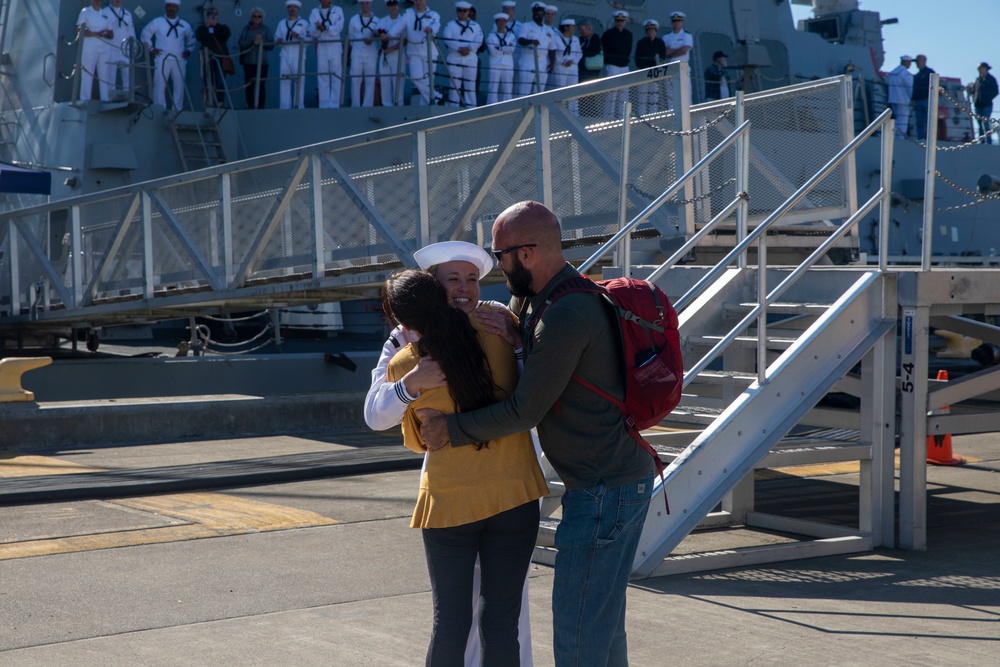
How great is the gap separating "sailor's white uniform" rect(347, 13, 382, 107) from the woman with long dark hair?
1652 centimetres

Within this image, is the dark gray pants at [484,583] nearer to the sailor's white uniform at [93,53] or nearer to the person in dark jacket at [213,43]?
the sailor's white uniform at [93,53]

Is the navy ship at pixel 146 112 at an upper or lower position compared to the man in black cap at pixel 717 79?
→ lower

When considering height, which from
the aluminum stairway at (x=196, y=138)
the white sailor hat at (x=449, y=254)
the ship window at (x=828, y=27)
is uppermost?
the ship window at (x=828, y=27)

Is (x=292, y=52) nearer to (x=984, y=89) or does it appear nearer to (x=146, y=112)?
(x=146, y=112)

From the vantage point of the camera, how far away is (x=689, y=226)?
299 inches

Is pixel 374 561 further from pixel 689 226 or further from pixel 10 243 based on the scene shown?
pixel 10 243

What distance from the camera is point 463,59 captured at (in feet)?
66.1

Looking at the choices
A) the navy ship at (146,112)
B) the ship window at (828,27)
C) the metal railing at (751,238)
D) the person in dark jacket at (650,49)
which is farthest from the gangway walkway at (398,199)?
the ship window at (828,27)

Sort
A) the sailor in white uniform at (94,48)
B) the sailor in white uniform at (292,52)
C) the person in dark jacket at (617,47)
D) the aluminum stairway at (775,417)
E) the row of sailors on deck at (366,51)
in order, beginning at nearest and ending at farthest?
the aluminum stairway at (775,417), the sailor in white uniform at (94,48), the row of sailors on deck at (366,51), the sailor in white uniform at (292,52), the person in dark jacket at (617,47)

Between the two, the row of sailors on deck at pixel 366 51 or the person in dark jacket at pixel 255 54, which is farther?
the person in dark jacket at pixel 255 54

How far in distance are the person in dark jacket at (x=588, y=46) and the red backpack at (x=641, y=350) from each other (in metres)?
19.2

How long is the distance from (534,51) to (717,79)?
588 centimetres

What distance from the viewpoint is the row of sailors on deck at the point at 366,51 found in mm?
18109

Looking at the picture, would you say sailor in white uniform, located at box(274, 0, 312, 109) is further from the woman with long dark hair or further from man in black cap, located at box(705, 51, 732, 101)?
the woman with long dark hair
